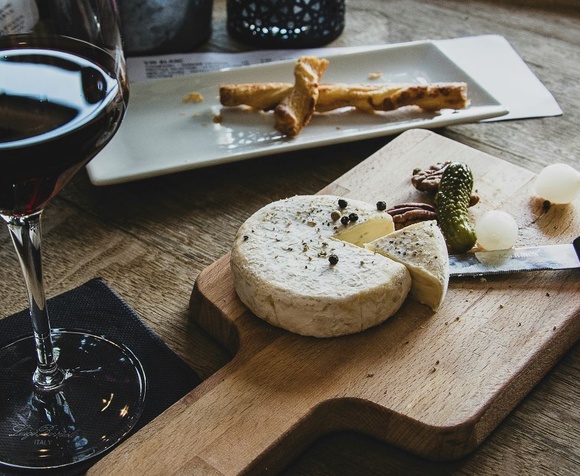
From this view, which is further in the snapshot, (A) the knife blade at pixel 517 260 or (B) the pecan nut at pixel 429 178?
(B) the pecan nut at pixel 429 178

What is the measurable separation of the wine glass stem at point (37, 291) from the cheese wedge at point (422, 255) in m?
0.40

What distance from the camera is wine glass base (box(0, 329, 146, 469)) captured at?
0.83 m

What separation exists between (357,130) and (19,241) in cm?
71

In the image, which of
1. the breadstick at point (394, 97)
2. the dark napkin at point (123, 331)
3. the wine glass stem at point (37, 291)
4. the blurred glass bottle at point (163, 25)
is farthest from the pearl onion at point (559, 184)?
the blurred glass bottle at point (163, 25)

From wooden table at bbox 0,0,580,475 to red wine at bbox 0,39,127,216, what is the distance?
316 millimetres

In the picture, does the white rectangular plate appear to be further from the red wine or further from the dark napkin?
the red wine

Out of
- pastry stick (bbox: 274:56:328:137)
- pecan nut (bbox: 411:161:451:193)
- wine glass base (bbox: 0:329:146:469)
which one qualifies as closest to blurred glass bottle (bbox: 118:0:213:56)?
pastry stick (bbox: 274:56:328:137)

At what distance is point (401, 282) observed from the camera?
936 millimetres

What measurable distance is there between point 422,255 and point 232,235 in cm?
32

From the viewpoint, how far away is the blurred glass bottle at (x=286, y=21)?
1679mm

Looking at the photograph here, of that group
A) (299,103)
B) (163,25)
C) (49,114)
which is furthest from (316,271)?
(163,25)

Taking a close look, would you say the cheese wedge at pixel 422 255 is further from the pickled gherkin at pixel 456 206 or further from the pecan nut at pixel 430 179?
the pecan nut at pixel 430 179

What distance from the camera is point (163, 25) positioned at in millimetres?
1611

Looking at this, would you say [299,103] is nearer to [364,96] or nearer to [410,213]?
[364,96]
